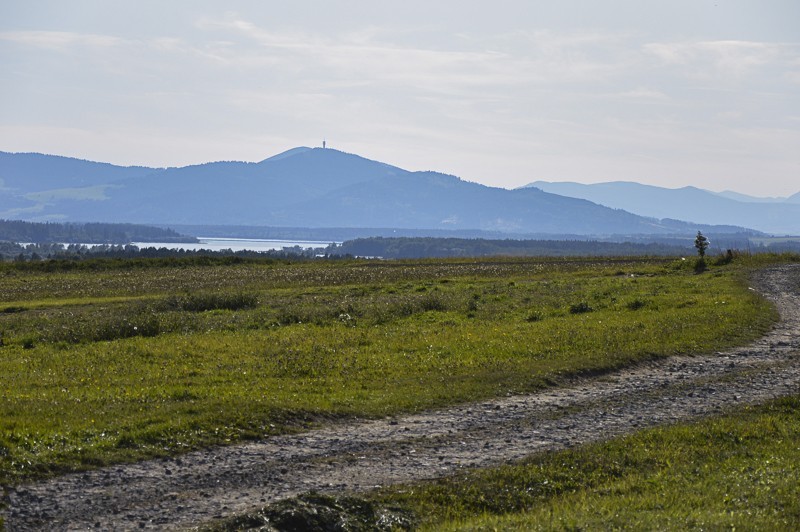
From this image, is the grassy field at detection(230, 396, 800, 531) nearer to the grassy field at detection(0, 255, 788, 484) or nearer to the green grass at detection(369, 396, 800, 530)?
the green grass at detection(369, 396, 800, 530)

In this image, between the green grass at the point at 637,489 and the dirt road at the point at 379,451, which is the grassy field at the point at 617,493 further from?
the dirt road at the point at 379,451

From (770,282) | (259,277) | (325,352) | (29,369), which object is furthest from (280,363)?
(259,277)

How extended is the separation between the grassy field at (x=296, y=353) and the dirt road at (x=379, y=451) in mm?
791

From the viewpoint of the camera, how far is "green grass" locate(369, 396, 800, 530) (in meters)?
10.3

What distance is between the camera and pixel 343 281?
Result: 5931cm

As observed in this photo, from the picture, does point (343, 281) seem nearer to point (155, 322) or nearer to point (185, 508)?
point (155, 322)

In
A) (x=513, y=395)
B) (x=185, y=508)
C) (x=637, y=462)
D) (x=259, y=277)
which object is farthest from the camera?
(x=259, y=277)

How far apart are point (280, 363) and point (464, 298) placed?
60.0ft

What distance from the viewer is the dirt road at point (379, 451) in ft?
36.0

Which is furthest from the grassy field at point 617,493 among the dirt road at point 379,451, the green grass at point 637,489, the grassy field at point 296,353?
the grassy field at point 296,353

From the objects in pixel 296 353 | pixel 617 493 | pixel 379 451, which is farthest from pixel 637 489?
pixel 296 353

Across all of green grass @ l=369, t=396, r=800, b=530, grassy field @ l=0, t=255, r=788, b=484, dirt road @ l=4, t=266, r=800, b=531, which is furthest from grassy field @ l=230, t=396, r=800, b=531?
grassy field @ l=0, t=255, r=788, b=484

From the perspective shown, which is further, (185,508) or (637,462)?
(637,462)

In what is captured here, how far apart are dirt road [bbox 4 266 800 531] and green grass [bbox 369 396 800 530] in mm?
799
